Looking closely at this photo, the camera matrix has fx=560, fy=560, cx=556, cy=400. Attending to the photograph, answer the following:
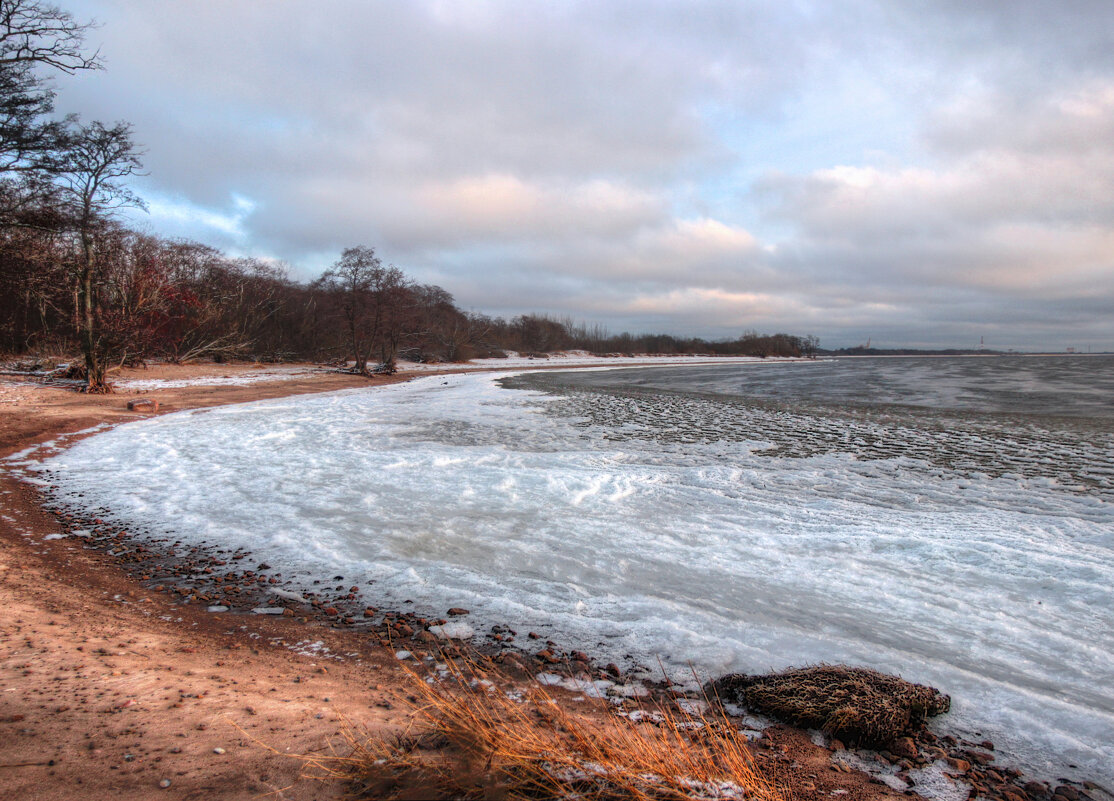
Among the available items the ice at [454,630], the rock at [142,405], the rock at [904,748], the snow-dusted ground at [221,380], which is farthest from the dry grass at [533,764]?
the snow-dusted ground at [221,380]

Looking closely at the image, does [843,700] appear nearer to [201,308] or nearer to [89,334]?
[89,334]

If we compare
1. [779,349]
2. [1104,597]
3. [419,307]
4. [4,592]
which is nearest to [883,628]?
[1104,597]

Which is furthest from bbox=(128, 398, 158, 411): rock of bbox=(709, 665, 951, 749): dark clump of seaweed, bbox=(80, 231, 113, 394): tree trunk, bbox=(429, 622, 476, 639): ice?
bbox=(709, 665, 951, 749): dark clump of seaweed

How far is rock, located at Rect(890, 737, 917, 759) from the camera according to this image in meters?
2.88

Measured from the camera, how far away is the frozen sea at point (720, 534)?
394 cm

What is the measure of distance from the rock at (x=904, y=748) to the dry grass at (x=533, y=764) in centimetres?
82

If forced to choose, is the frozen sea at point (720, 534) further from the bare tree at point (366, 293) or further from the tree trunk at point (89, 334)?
the bare tree at point (366, 293)

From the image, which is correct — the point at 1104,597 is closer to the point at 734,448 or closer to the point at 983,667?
the point at 983,667

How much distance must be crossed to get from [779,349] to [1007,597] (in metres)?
134

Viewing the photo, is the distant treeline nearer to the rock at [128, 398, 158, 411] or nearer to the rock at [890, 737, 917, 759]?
the rock at [128, 398, 158, 411]

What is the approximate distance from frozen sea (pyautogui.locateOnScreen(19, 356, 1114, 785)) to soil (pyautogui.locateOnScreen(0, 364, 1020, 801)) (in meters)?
0.93

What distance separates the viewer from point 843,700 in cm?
312

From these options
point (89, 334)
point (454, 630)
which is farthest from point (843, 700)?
point (89, 334)

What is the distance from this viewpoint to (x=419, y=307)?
41.4 meters
